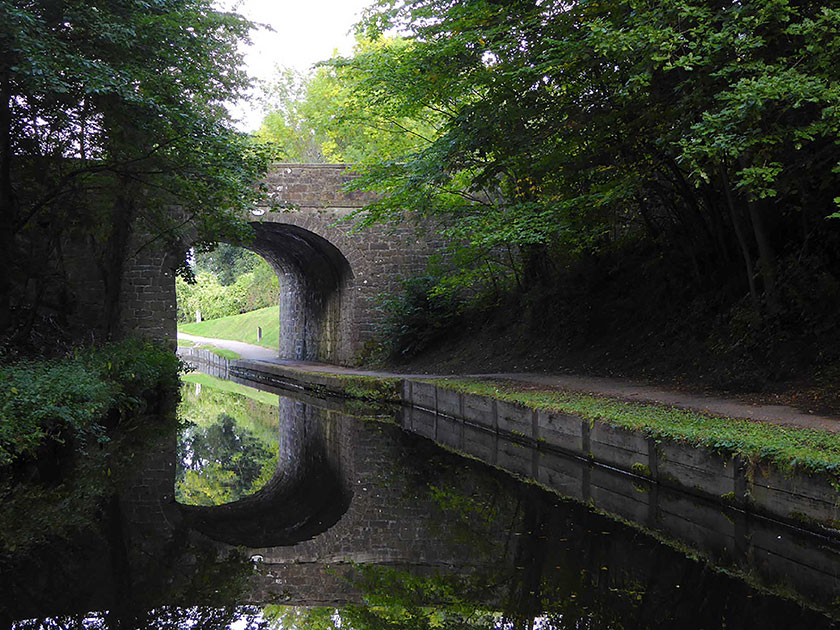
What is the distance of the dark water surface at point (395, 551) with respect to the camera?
13.0 ft

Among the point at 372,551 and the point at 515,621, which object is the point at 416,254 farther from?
the point at 515,621

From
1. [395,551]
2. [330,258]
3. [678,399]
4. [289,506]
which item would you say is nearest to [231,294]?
[330,258]

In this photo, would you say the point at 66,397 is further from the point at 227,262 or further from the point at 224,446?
the point at 227,262

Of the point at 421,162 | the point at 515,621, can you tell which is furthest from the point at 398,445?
the point at 515,621

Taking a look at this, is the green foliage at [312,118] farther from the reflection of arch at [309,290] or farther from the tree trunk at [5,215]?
the tree trunk at [5,215]

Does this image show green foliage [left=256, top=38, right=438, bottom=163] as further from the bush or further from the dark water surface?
the dark water surface

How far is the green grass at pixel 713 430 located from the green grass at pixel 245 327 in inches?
882

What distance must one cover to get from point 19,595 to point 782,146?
7.34 m

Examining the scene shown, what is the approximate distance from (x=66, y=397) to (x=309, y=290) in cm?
1482

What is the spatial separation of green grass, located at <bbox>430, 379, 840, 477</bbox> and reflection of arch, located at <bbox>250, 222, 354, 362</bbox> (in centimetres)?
1015

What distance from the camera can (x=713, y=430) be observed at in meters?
5.97

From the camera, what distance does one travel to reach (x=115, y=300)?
46.8ft

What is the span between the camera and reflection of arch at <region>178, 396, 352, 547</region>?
5711mm

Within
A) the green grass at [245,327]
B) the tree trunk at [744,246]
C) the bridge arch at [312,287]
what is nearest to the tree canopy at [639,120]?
the tree trunk at [744,246]
